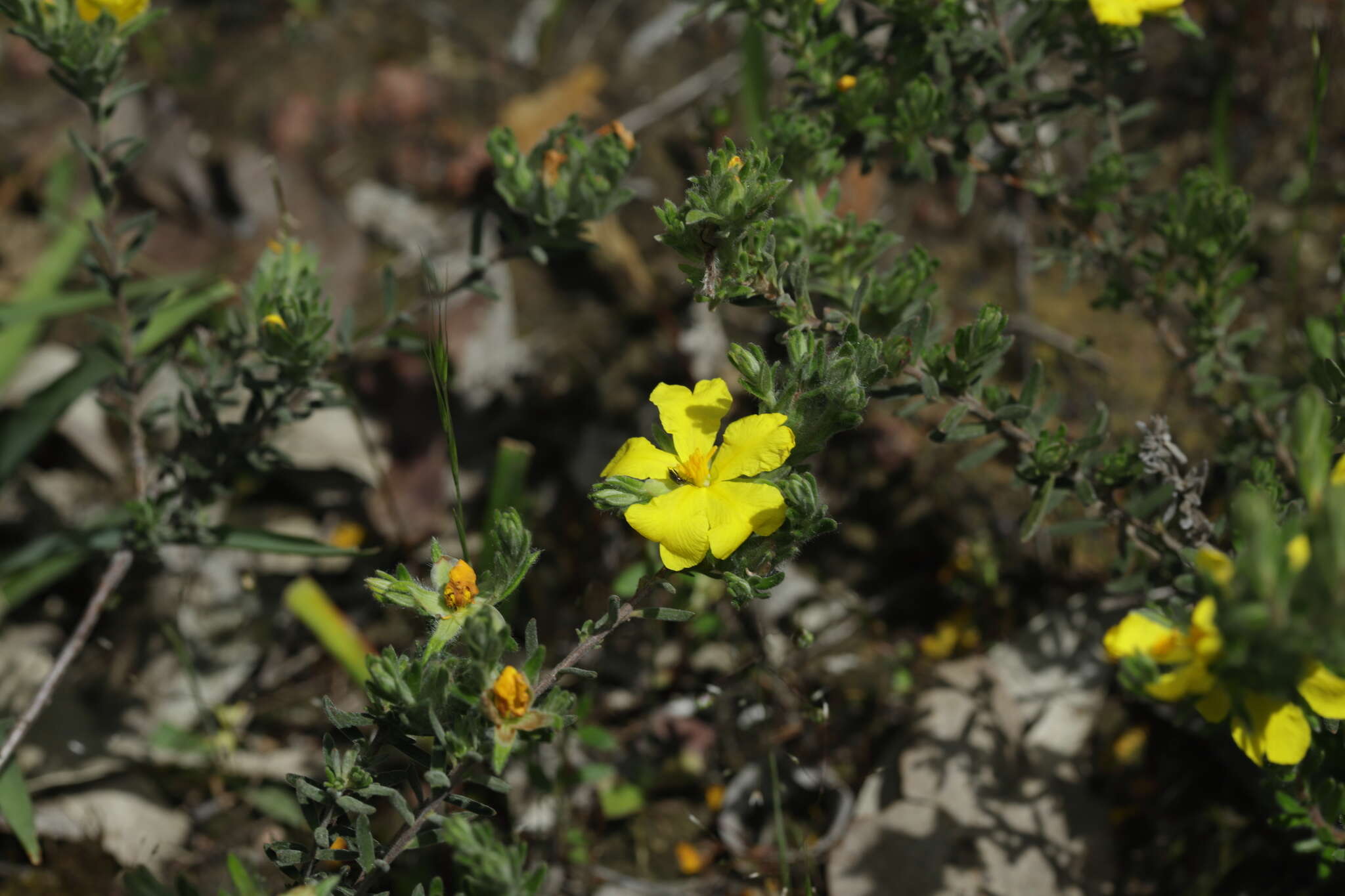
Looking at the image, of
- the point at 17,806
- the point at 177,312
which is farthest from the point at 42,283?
the point at 17,806

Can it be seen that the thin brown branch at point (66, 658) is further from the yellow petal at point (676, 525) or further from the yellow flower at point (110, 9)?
the yellow petal at point (676, 525)

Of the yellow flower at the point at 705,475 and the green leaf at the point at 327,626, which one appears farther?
the green leaf at the point at 327,626

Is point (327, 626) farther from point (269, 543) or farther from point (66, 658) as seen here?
point (66, 658)

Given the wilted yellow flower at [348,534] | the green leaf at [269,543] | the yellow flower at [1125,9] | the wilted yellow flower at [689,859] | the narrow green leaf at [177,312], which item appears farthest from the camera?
the wilted yellow flower at [348,534]

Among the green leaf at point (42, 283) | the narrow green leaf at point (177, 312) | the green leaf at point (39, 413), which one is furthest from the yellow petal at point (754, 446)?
the green leaf at point (42, 283)

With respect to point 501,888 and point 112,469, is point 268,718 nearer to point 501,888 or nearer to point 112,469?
point 112,469

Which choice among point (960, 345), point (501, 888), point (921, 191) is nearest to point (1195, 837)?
point (960, 345)

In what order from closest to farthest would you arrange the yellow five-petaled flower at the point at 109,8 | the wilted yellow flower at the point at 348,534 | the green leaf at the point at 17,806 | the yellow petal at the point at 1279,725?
the yellow petal at the point at 1279,725 < the yellow five-petaled flower at the point at 109,8 < the green leaf at the point at 17,806 < the wilted yellow flower at the point at 348,534

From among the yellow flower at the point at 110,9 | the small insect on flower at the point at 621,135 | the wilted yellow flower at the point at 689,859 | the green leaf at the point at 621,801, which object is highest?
the yellow flower at the point at 110,9
